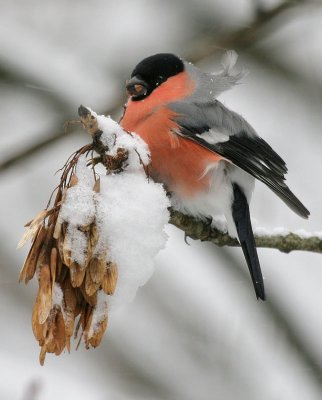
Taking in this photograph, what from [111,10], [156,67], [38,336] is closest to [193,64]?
[156,67]

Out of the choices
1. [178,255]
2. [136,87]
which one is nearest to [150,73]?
[136,87]

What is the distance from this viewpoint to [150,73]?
8.35 ft

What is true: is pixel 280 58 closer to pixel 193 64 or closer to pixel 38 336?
pixel 193 64

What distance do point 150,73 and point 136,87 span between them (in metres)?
0.08

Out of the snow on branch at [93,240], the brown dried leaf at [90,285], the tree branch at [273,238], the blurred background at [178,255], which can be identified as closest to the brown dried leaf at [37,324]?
the snow on branch at [93,240]

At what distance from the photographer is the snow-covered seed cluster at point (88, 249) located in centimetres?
157

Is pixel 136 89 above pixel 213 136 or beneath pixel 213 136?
above

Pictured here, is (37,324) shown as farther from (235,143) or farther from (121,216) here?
(235,143)

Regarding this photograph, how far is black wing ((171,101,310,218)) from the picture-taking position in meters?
2.33

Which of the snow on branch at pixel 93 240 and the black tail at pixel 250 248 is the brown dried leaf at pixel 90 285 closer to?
the snow on branch at pixel 93 240

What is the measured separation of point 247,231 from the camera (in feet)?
7.41

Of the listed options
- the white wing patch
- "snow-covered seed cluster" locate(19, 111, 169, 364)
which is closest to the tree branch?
the white wing patch

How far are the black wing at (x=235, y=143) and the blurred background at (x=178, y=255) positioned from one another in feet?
2.45

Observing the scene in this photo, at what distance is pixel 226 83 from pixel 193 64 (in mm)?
332
